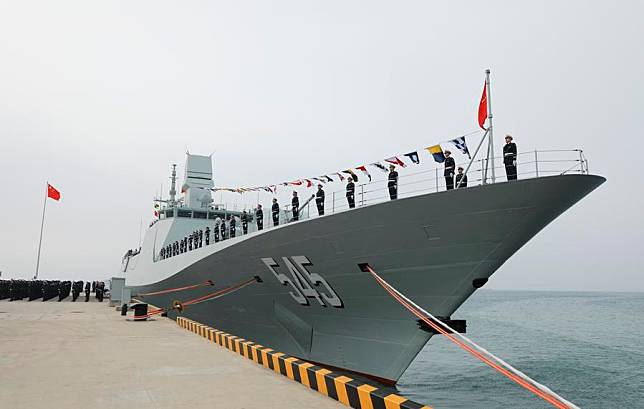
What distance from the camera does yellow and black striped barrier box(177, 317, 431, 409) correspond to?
13.9ft

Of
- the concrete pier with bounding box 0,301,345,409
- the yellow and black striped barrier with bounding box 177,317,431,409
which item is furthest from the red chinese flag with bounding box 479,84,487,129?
the concrete pier with bounding box 0,301,345,409

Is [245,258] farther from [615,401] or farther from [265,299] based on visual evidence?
[615,401]

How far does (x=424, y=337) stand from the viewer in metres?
8.34

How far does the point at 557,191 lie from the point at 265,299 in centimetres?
676

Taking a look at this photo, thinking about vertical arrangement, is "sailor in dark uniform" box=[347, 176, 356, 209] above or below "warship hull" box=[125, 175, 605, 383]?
above

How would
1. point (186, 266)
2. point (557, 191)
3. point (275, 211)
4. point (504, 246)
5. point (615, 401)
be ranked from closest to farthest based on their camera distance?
point (557, 191)
point (504, 246)
point (275, 211)
point (615, 401)
point (186, 266)

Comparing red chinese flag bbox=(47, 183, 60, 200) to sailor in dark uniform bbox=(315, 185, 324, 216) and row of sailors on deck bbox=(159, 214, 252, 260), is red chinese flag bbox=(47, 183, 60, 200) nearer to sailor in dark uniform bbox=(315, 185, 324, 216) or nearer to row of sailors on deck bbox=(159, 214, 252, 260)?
row of sailors on deck bbox=(159, 214, 252, 260)

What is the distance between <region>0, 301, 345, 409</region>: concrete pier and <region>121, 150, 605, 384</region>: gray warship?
2.04 m

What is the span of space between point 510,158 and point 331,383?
171 inches

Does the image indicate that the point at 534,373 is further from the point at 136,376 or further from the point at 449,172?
the point at 136,376

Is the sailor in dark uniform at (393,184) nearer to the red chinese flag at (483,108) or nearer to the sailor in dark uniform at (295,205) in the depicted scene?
the red chinese flag at (483,108)

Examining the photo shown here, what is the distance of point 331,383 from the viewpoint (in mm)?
5102

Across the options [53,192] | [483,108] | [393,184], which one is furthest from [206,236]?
[53,192]

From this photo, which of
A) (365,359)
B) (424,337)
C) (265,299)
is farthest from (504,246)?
(265,299)
